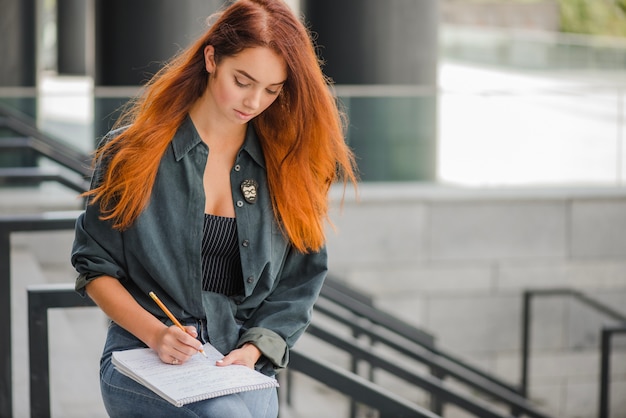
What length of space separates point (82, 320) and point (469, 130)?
592cm

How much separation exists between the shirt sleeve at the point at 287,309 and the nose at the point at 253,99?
422mm

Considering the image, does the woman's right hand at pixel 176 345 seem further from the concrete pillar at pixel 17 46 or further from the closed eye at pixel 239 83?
the concrete pillar at pixel 17 46

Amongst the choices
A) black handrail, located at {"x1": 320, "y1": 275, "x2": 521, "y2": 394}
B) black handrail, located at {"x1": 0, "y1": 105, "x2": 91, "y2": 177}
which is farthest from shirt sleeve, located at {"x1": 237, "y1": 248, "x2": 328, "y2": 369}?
black handrail, located at {"x1": 0, "y1": 105, "x2": 91, "y2": 177}

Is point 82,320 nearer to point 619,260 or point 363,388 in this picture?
point 363,388

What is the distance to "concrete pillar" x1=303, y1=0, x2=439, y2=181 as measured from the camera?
Answer: 30.0 feet

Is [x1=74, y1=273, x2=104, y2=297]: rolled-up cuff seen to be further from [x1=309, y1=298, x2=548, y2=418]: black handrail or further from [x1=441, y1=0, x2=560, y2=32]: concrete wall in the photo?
[x1=441, y1=0, x2=560, y2=32]: concrete wall

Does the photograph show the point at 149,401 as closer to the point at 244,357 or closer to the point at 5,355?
the point at 244,357

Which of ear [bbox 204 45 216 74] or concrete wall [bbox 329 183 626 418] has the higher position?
ear [bbox 204 45 216 74]

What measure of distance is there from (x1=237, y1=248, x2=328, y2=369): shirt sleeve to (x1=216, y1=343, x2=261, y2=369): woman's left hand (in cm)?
2

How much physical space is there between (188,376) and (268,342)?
259 millimetres

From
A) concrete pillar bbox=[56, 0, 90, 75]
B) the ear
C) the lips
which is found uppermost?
concrete pillar bbox=[56, 0, 90, 75]

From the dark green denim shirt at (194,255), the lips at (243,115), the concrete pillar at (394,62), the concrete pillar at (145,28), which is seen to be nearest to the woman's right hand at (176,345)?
the dark green denim shirt at (194,255)

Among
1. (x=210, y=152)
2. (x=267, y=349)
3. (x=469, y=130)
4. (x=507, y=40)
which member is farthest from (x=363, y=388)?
(x=507, y=40)

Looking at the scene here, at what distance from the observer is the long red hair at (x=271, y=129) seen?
8.29 ft
